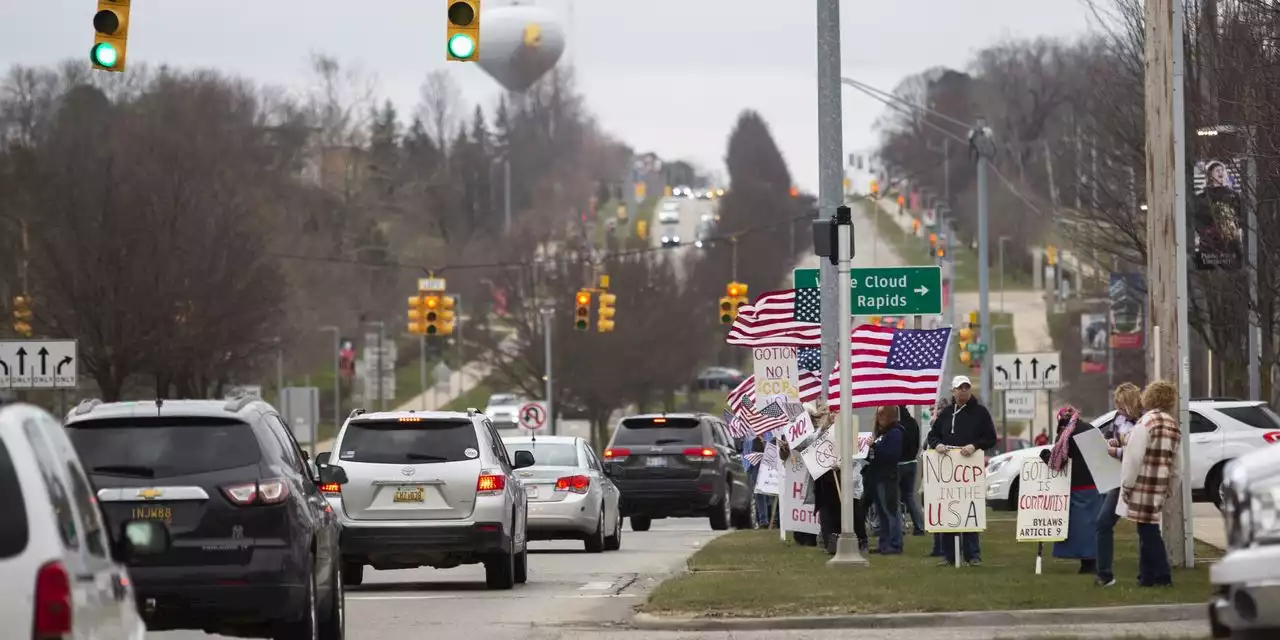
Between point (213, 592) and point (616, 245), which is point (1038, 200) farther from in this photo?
point (213, 592)

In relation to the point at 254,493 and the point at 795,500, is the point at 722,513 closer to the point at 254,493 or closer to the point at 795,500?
the point at 795,500

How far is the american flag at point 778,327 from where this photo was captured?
30.8m

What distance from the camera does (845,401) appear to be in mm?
22266

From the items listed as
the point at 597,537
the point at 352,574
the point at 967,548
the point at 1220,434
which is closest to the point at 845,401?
the point at 967,548

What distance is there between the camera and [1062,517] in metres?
20.1

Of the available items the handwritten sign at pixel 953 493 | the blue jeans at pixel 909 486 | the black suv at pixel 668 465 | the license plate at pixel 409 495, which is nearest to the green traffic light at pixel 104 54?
the license plate at pixel 409 495

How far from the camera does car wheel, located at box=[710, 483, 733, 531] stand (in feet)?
116

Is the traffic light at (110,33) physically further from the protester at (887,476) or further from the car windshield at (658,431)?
the car windshield at (658,431)

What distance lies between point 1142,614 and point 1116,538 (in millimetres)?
10879

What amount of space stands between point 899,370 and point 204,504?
574 inches

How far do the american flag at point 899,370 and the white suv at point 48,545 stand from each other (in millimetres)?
18035

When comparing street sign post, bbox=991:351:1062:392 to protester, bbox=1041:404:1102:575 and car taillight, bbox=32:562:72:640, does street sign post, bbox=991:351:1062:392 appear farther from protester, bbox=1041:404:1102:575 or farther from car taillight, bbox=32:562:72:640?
car taillight, bbox=32:562:72:640

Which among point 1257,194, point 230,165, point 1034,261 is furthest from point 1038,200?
point 1257,194

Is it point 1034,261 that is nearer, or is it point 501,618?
point 501,618
